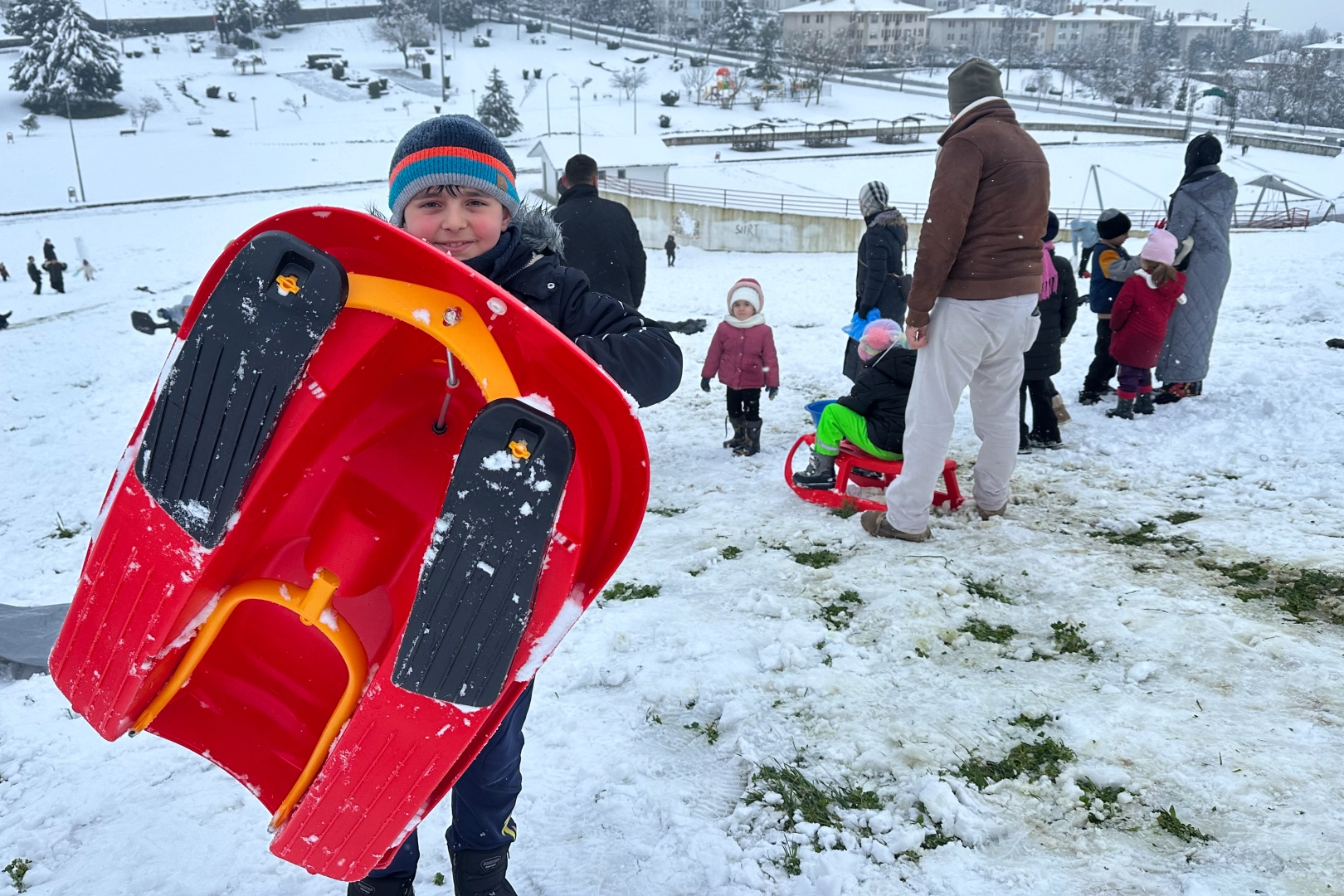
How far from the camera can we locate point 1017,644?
119 inches

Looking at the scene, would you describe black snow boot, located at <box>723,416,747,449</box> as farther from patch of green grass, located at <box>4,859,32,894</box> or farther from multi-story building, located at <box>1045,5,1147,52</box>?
multi-story building, located at <box>1045,5,1147,52</box>

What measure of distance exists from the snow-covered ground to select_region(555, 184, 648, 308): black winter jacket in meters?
1.51

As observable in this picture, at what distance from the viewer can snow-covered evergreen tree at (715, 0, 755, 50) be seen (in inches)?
3093

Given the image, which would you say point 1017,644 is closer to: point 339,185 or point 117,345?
point 117,345

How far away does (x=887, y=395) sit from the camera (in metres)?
4.49

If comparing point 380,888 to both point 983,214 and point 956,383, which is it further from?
point 983,214

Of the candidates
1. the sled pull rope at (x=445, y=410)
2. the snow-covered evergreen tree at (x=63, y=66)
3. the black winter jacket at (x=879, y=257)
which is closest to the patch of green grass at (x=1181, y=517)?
the black winter jacket at (x=879, y=257)

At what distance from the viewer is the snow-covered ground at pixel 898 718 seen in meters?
2.08

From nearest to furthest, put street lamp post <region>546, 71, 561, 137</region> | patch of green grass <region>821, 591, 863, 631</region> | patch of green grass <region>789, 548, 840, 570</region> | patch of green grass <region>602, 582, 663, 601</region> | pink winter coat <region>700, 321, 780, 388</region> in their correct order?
1. patch of green grass <region>821, 591, 863, 631</region>
2. patch of green grass <region>602, 582, 663, 601</region>
3. patch of green grass <region>789, 548, 840, 570</region>
4. pink winter coat <region>700, 321, 780, 388</region>
5. street lamp post <region>546, 71, 561, 137</region>

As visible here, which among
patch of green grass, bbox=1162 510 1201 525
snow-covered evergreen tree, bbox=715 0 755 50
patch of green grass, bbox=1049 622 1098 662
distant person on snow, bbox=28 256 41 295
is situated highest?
snow-covered evergreen tree, bbox=715 0 755 50

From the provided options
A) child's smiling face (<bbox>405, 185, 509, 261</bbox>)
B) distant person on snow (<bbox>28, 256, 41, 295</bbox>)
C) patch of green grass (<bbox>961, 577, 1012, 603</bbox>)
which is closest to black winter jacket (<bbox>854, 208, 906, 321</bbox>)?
patch of green grass (<bbox>961, 577, 1012, 603</bbox>)

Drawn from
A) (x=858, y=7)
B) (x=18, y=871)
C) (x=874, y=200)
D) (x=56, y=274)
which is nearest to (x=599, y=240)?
(x=874, y=200)

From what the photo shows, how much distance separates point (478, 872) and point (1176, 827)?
1832 mm

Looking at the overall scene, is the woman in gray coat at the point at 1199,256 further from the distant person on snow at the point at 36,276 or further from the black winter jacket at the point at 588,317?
the distant person on snow at the point at 36,276
